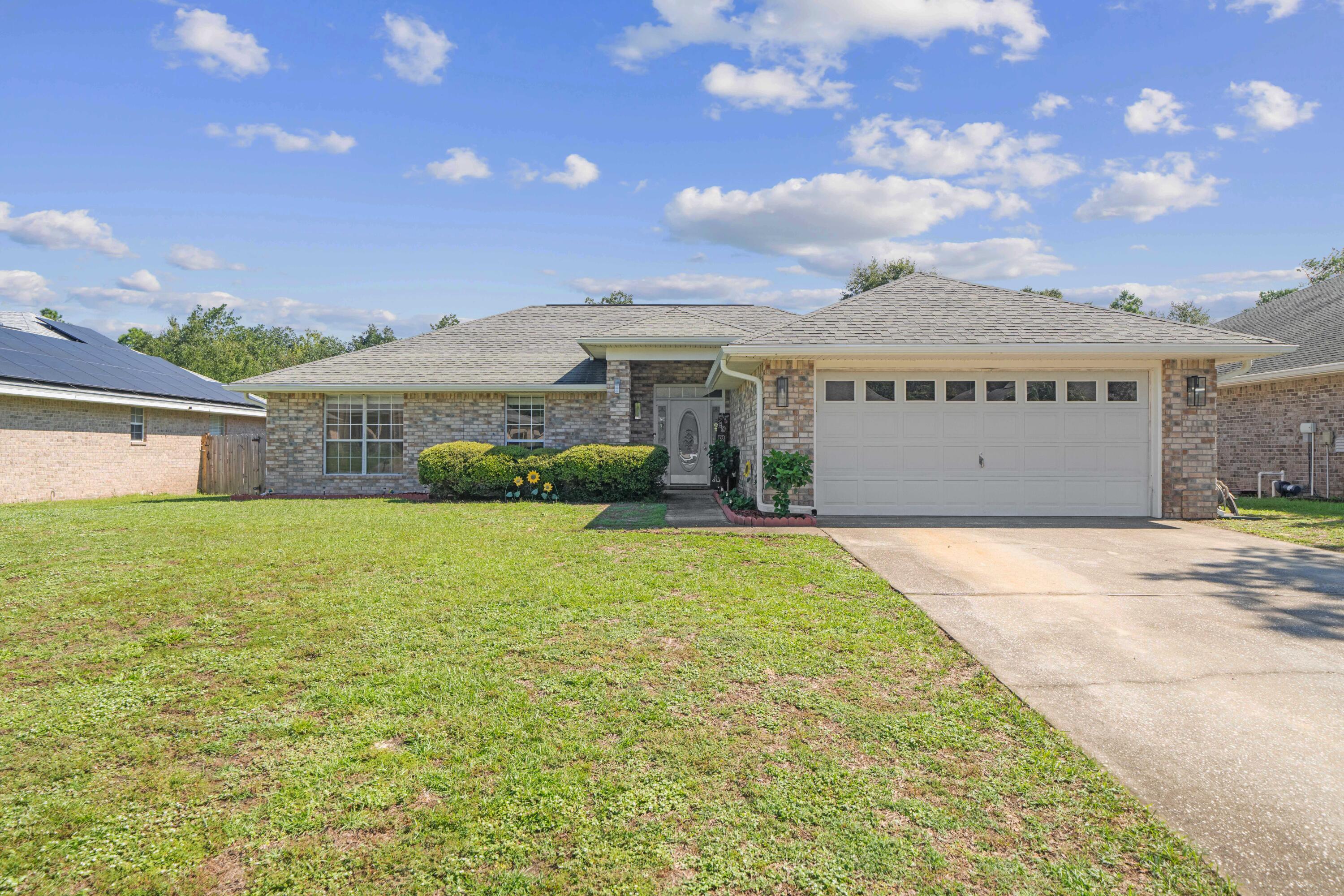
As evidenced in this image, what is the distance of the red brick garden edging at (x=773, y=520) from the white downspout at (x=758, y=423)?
0.44 m

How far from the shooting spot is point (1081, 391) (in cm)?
1078

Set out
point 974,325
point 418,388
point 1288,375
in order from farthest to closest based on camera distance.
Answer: point 418,388
point 1288,375
point 974,325

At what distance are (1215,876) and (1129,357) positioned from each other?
10.5m

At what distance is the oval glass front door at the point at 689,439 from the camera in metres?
16.3

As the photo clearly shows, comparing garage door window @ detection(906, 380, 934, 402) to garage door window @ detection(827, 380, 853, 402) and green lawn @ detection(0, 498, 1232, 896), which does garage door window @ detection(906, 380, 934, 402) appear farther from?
green lawn @ detection(0, 498, 1232, 896)

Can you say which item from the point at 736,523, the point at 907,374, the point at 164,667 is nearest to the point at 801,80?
the point at 907,374

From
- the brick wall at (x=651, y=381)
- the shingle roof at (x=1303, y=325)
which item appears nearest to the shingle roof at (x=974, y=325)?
the brick wall at (x=651, y=381)

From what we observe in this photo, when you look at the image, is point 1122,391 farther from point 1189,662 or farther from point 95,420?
point 95,420

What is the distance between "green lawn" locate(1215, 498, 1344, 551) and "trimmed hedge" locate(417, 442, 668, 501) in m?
9.71

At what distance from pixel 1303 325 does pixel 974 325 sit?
1261 cm

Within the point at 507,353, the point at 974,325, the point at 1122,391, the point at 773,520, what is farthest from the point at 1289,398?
the point at 507,353

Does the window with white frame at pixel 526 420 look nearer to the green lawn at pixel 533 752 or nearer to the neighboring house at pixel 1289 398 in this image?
the green lawn at pixel 533 752

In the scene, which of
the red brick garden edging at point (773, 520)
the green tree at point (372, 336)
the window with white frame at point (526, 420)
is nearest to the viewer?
the red brick garden edging at point (773, 520)

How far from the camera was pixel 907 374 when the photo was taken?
10781mm
